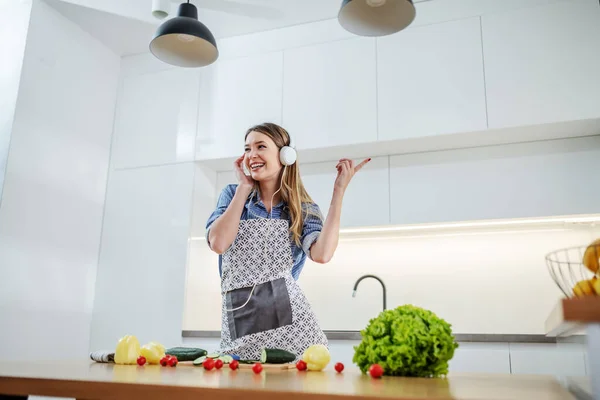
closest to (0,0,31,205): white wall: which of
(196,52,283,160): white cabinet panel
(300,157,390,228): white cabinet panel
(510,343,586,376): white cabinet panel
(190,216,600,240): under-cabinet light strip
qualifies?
(196,52,283,160): white cabinet panel

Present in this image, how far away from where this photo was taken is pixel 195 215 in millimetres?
3467

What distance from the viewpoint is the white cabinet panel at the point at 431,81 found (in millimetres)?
3002

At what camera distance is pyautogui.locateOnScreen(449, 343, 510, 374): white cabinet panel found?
2.66m

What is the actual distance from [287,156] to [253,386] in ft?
3.46

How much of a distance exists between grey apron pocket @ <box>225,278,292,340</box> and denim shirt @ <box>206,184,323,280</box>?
0.14m

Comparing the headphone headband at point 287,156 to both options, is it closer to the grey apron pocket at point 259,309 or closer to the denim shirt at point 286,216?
the denim shirt at point 286,216

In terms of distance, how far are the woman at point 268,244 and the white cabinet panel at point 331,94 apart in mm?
1449

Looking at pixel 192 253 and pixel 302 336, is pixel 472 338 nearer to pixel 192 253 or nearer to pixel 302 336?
pixel 302 336

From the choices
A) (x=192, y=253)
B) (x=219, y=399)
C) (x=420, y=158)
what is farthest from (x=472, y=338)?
(x=219, y=399)

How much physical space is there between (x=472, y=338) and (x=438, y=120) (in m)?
1.14

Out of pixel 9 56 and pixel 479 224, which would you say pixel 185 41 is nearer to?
pixel 9 56

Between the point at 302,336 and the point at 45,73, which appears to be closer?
the point at 302,336

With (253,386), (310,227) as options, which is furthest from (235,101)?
(253,386)

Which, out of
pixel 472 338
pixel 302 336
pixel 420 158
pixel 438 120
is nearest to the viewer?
pixel 302 336
